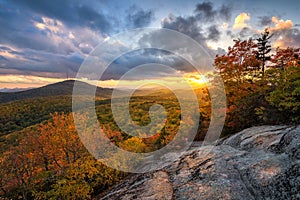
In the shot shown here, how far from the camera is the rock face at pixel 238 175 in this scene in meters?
5.98

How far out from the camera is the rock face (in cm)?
598

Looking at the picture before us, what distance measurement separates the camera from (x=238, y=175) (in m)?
7.02

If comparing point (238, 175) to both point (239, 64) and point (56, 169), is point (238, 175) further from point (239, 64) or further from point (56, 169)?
point (56, 169)

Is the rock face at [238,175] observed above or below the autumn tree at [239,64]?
below

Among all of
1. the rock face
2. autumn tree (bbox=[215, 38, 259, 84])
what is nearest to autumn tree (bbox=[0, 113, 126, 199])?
the rock face

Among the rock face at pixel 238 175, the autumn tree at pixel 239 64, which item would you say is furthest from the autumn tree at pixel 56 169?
the autumn tree at pixel 239 64

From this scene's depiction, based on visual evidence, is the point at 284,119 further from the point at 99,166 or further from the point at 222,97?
the point at 99,166

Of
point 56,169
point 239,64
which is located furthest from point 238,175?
point 56,169

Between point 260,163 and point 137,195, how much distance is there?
4.96m

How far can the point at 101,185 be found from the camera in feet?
55.3

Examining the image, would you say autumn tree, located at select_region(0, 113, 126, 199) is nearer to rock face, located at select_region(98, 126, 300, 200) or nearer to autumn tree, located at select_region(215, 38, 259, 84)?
rock face, located at select_region(98, 126, 300, 200)

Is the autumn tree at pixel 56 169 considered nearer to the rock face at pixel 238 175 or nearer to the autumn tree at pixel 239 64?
the rock face at pixel 238 175

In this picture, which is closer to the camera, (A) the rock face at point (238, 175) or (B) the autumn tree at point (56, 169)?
(A) the rock face at point (238, 175)

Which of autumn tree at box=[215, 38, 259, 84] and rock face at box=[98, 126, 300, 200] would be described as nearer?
rock face at box=[98, 126, 300, 200]
